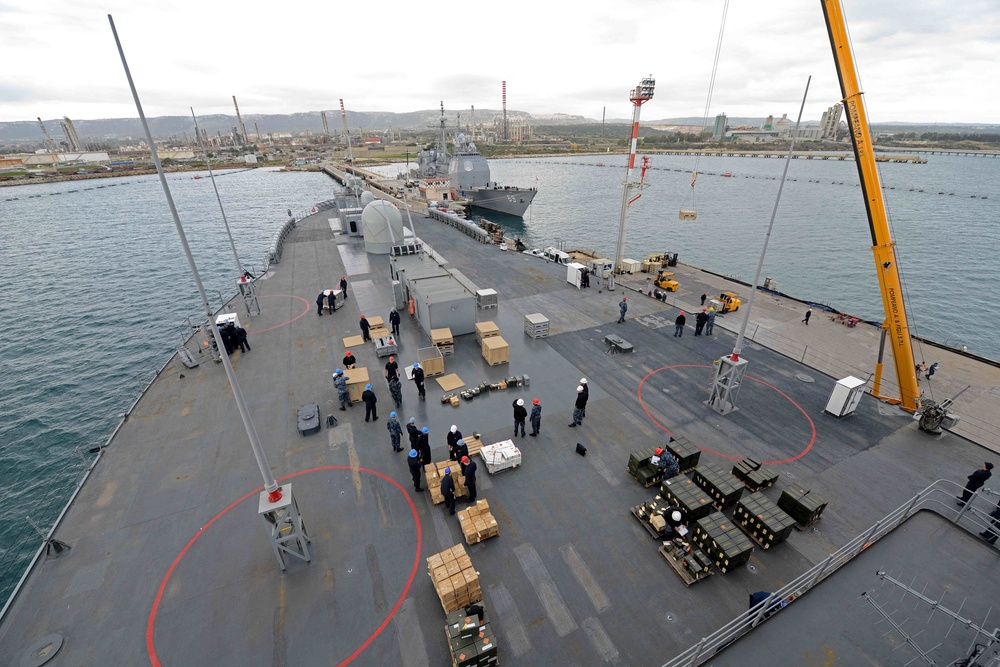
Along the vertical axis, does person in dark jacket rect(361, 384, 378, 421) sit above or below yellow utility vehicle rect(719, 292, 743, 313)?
Result: above

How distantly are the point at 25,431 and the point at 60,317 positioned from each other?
20274 millimetres

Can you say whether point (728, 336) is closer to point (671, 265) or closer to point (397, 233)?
point (671, 265)

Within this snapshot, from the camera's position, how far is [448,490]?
11859mm

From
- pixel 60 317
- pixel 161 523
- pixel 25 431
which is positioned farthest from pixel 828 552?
pixel 60 317

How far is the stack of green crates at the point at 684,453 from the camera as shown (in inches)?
531

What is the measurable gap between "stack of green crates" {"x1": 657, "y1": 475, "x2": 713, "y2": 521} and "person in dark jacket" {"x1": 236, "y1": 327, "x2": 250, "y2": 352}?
2087cm

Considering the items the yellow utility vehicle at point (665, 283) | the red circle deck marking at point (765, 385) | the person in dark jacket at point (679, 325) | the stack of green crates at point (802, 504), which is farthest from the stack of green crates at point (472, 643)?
the yellow utility vehicle at point (665, 283)

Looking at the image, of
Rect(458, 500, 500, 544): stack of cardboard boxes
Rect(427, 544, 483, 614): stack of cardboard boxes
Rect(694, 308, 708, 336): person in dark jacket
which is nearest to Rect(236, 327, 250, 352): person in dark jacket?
Rect(458, 500, 500, 544): stack of cardboard boxes

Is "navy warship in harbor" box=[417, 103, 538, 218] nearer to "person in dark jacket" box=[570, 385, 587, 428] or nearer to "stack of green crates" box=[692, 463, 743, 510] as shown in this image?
"person in dark jacket" box=[570, 385, 587, 428]

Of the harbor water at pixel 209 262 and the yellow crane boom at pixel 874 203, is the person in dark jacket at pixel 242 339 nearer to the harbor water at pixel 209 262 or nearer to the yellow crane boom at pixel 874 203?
the harbor water at pixel 209 262

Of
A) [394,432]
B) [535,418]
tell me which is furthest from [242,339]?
[535,418]

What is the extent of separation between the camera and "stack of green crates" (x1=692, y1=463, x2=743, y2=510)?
12.1 metres

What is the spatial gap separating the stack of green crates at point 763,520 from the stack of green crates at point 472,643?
7865 millimetres

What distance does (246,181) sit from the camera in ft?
483
